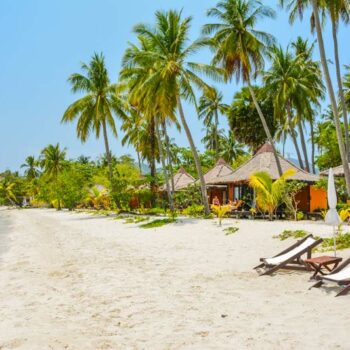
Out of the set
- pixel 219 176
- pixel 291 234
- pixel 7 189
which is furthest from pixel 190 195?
pixel 7 189

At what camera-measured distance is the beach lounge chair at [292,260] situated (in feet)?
25.1

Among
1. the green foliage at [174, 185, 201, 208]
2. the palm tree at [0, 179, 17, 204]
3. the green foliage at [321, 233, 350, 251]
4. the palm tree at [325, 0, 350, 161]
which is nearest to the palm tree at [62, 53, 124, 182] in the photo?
the green foliage at [174, 185, 201, 208]

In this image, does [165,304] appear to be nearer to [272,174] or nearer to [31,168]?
[272,174]

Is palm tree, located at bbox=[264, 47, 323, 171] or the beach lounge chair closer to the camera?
the beach lounge chair

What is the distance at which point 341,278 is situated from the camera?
609 centimetres

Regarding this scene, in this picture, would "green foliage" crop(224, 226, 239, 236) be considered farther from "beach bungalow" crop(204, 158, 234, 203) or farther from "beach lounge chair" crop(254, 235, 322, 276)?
"beach bungalow" crop(204, 158, 234, 203)

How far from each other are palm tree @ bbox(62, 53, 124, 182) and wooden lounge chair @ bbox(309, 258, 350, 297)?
1040 inches

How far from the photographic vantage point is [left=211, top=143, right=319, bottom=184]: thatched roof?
83.7 feet

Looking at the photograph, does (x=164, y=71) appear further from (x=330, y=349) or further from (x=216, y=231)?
(x=330, y=349)

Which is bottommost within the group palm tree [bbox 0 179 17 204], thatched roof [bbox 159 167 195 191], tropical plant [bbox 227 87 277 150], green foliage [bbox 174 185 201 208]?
green foliage [bbox 174 185 201 208]

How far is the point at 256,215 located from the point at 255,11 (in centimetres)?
1201

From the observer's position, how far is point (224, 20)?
84.1 ft

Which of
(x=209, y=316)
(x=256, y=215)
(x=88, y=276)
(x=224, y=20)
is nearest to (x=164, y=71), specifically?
(x=224, y=20)

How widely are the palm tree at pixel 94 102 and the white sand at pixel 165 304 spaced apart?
21.6m
